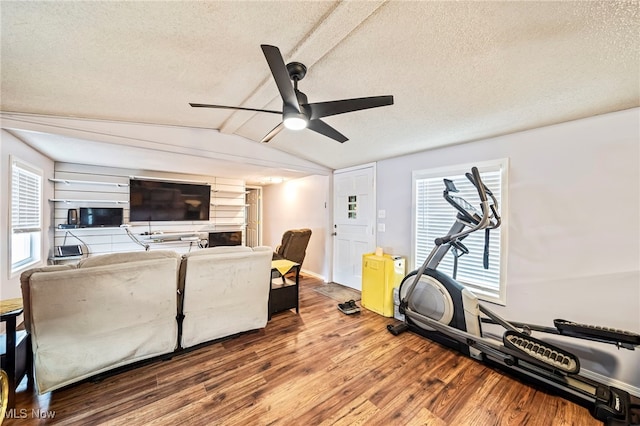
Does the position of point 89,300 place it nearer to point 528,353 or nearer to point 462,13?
point 462,13

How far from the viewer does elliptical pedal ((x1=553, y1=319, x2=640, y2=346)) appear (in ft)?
5.47

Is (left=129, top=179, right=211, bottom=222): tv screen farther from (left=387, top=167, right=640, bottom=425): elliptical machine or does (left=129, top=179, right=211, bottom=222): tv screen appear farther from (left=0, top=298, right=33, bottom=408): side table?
(left=387, top=167, right=640, bottom=425): elliptical machine

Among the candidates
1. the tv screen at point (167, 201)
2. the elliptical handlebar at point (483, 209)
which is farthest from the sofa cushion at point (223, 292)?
the tv screen at point (167, 201)

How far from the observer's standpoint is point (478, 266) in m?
2.75

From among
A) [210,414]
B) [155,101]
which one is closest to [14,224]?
[155,101]

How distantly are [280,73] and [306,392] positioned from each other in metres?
2.23

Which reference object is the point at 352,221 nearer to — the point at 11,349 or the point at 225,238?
the point at 225,238

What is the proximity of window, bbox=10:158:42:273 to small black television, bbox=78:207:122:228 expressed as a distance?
590 millimetres

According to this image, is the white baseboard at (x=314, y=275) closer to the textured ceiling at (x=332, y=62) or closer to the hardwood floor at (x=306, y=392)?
the hardwood floor at (x=306, y=392)

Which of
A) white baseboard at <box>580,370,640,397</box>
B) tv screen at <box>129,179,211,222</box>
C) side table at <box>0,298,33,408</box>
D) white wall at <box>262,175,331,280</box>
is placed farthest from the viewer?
white wall at <box>262,175,331,280</box>

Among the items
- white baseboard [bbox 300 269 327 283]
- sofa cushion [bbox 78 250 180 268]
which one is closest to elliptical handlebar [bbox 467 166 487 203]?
sofa cushion [bbox 78 250 180 268]

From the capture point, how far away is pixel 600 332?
176 centimetres

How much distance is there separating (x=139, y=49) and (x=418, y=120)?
238 centimetres

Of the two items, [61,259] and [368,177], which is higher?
[368,177]
